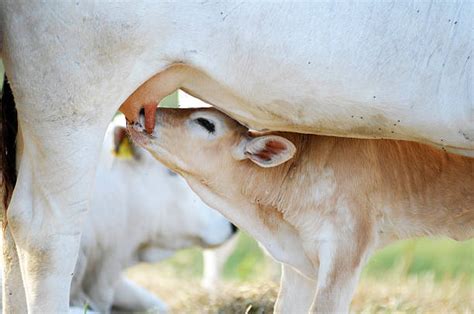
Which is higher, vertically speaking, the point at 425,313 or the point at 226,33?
the point at 226,33

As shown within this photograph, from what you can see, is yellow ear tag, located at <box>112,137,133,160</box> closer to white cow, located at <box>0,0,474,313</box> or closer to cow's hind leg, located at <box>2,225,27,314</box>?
cow's hind leg, located at <box>2,225,27,314</box>

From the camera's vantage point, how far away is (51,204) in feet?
17.4

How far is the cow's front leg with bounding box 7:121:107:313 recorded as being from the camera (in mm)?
5215

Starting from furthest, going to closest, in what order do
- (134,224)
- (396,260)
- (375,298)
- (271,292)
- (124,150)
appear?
(396,260) < (134,224) < (124,150) < (375,298) < (271,292)

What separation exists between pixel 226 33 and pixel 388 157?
5.15 feet

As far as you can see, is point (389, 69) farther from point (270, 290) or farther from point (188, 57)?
point (270, 290)

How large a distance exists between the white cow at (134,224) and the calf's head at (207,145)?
308cm

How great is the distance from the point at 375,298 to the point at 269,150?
257 cm

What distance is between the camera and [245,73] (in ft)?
17.7

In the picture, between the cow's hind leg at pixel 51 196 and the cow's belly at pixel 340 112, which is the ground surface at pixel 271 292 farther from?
the cow's hind leg at pixel 51 196

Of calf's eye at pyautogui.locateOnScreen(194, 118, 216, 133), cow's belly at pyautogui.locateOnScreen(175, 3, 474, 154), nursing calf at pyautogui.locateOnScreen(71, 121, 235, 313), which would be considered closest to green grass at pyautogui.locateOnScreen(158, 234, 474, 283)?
nursing calf at pyautogui.locateOnScreen(71, 121, 235, 313)

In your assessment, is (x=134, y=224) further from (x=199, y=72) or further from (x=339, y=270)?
(x=199, y=72)

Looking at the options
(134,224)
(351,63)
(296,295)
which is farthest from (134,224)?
(351,63)

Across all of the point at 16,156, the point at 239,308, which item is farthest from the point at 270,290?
the point at 16,156
